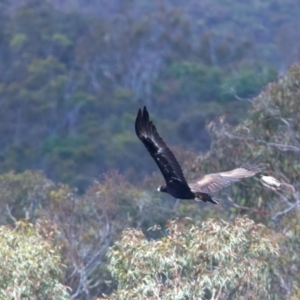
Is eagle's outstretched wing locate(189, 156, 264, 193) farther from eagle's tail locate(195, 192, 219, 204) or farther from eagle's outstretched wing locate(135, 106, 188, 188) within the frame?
eagle's outstretched wing locate(135, 106, 188, 188)

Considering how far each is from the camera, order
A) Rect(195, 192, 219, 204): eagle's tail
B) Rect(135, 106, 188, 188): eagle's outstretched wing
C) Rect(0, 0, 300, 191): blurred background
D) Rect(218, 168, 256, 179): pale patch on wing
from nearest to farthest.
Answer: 1. Rect(135, 106, 188, 188): eagle's outstretched wing
2. Rect(195, 192, 219, 204): eagle's tail
3. Rect(218, 168, 256, 179): pale patch on wing
4. Rect(0, 0, 300, 191): blurred background

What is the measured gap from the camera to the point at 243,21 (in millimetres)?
46656

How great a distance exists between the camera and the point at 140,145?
98.0 ft

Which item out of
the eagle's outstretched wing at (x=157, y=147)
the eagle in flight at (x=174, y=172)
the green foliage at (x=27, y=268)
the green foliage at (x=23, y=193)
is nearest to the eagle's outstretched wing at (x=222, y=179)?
the eagle in flight at (x=174, y=172)

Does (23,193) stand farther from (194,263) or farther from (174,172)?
(174,172)

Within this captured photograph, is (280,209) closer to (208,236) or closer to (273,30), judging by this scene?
(208,236)

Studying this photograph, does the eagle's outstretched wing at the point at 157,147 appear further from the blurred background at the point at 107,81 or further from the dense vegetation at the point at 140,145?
the blurred background at the point at 107,81

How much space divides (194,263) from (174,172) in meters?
1.04

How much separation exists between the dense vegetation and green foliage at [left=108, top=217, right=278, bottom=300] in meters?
0.01

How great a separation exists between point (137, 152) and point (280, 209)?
53.5 ft

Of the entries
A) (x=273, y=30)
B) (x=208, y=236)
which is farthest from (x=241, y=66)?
(x=208, y=236)

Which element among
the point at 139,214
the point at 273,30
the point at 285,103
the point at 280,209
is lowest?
the point at 273,30

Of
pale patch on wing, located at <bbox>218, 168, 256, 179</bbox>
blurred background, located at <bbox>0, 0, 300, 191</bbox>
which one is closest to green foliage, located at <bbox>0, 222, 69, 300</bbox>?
pale patch on wing, located at <bbox>218, 168, 256, 179</bbox>

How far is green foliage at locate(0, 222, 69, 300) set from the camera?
9.14m
